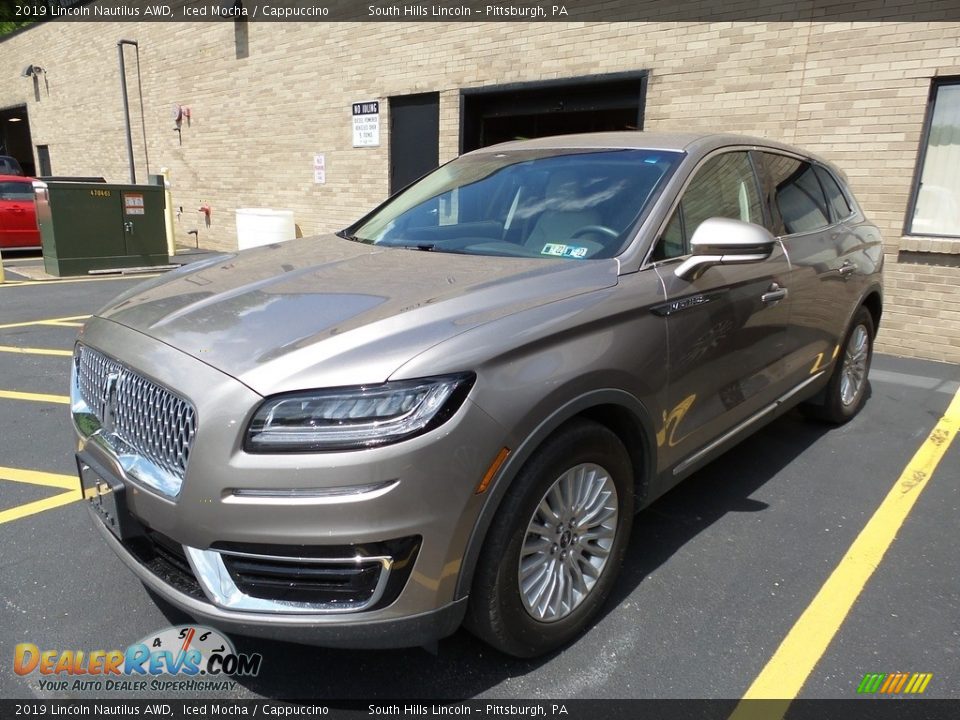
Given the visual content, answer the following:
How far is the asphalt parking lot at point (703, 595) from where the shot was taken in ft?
7.64

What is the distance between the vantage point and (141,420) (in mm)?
2107

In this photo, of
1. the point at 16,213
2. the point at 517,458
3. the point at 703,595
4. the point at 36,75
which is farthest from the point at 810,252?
the point at 36,75

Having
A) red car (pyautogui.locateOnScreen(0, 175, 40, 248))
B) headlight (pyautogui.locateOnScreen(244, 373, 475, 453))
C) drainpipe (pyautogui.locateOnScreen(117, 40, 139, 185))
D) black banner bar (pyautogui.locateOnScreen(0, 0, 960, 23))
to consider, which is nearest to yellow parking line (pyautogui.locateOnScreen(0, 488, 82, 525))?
headlight (pyautogui.locateOnScreen(244, 373, 475, 453))

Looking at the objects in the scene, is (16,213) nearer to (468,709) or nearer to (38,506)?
(38,506)

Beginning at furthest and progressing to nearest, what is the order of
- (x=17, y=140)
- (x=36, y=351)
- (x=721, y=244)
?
(x=17, y=140) < (x=36, y=351) < (x=721, y=244)

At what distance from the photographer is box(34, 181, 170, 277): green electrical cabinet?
10953 millimetres

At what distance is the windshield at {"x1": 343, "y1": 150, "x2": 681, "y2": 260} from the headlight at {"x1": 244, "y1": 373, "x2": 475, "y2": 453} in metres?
1.15

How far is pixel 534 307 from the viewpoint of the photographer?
222 cm

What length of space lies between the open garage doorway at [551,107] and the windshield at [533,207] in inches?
216

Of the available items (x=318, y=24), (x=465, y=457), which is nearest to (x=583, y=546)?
(x=465, y=457)

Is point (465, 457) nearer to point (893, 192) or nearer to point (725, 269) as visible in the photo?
point (725, 269)

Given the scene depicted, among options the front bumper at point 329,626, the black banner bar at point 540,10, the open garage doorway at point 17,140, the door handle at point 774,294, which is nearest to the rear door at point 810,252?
the door handle at point 774,294

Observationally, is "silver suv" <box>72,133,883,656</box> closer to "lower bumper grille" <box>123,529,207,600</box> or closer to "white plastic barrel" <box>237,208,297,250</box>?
"lower bumper grille" <box>123,529,207,600</box>

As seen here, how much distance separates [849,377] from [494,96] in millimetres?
6908
